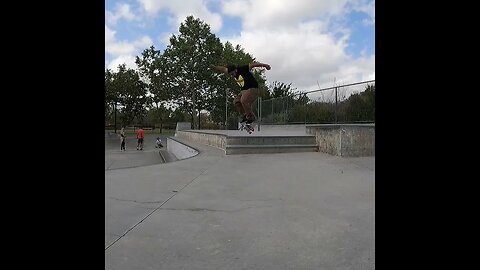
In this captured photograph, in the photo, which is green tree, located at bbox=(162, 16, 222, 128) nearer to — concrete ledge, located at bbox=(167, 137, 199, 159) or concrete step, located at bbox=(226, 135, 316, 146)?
concrete ledge, located at bbox=(167, 137, 199, 159)

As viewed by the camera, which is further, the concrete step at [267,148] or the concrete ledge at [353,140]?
the concrete step at [267,148]

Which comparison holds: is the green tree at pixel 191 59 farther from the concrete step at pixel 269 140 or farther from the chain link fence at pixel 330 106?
the concrete step at pixel 269 140

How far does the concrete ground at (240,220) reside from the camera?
6.47 ft

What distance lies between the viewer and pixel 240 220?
2.75 metres

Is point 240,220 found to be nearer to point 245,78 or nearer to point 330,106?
point 245,78

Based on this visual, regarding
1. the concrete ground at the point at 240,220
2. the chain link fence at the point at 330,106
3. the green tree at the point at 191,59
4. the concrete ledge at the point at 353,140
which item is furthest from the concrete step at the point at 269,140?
the green tree at the point at 191,59

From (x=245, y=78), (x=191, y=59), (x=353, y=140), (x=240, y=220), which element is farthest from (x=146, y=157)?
(x=191, y=59)

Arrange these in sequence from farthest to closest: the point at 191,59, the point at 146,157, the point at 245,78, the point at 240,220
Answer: the point at 191,59 < the point at 146,157 < the point at 245,78 < the point at 240,220

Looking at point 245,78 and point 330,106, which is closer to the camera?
point 245,78

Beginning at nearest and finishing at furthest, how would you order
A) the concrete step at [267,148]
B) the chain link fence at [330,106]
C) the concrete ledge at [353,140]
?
1. the concrete ledge at [353,140]
2. the concrete step at [267,148]
3. the chain link fence at [330,106]
